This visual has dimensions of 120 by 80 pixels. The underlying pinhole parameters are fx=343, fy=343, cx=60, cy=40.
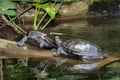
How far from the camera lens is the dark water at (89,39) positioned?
4848 mm

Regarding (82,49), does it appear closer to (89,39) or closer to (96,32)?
(89,39)

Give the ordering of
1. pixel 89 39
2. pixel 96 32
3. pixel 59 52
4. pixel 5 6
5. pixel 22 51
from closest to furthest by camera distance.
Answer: pixel 59 52, pixel 22 51, pixel 5 6, pixel 89 39, pixel 96 32

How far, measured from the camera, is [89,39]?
26.2 feet

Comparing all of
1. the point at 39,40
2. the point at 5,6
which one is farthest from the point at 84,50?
the point at 5,6

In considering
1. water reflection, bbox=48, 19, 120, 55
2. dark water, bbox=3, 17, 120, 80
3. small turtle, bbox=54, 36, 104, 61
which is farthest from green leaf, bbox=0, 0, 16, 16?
small turtle, bbox=54, 36, 104, 61

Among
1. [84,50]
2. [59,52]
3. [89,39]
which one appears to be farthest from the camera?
[89,39]

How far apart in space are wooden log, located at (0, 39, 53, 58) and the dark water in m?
0.26

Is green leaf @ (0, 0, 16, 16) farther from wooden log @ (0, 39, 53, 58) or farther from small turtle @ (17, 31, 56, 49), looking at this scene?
wooden log @ (0, 39, 53, 58)

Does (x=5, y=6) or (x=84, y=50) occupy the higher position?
(x=5, y=6)

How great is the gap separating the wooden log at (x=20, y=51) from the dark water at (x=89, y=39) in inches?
10.3

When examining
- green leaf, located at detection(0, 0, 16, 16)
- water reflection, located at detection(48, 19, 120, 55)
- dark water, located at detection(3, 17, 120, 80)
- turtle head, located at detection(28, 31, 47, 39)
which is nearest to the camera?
dark water, located at detection(3, 17, 120, 80)

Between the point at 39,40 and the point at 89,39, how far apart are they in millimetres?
2204

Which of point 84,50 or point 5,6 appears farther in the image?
point 5,6

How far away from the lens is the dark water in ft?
15.9
